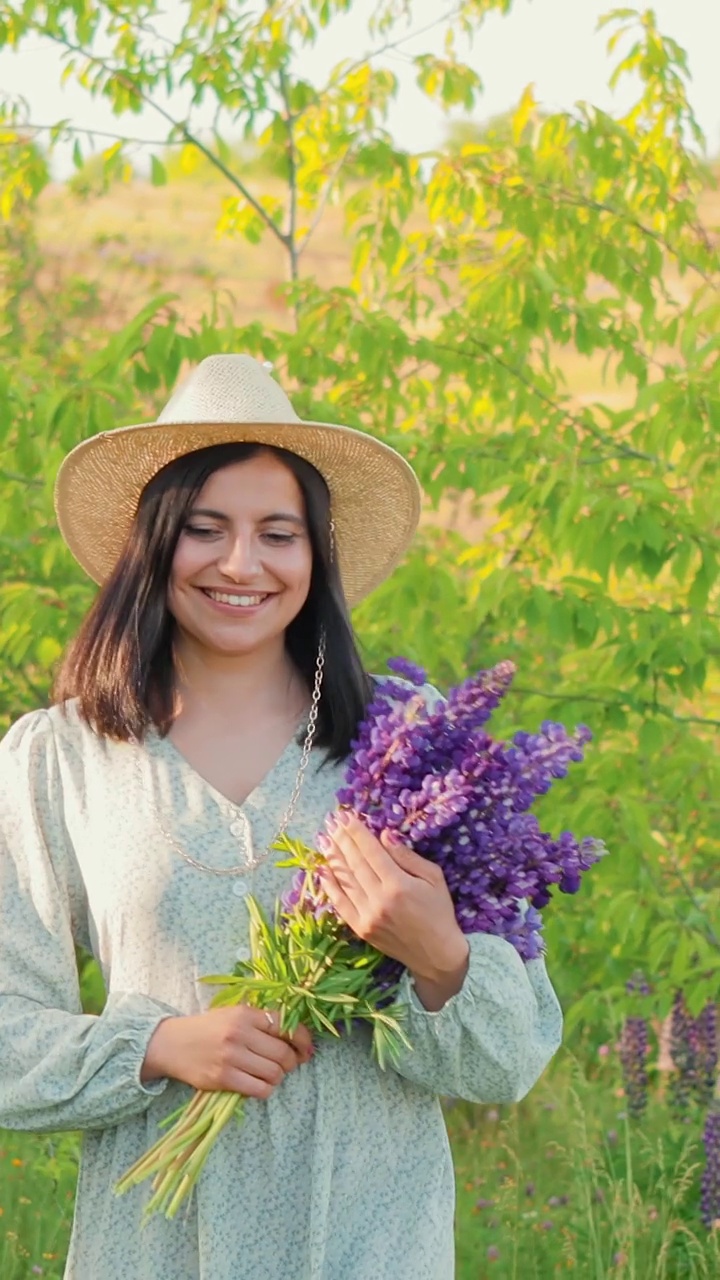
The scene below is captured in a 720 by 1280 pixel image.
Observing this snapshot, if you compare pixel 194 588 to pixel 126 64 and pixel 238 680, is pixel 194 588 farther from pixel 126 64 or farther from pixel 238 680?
pixel 126 64

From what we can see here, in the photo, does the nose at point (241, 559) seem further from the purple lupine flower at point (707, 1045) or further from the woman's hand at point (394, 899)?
the purple lupine flower at point (707, 1045)

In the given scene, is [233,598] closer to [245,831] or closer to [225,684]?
[225,684]

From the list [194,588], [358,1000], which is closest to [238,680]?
[194,588]

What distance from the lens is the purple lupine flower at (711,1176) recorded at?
351 cm

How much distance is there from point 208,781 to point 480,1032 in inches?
18.7

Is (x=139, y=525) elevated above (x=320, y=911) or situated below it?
above

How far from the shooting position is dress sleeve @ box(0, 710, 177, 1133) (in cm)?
187

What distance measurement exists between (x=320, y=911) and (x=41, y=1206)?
79.7 inches

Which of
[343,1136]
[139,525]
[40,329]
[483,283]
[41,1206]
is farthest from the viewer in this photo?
[40,329]

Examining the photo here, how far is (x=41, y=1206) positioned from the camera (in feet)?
11.6

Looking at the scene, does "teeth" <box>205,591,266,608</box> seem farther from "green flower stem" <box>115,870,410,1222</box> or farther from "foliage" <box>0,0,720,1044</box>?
"foliage" <box>0,0,720,1044</box>

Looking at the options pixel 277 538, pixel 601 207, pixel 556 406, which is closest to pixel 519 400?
pixel 556 406

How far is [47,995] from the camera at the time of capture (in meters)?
1.97

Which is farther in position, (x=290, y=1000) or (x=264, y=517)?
(x=264, y=517)
